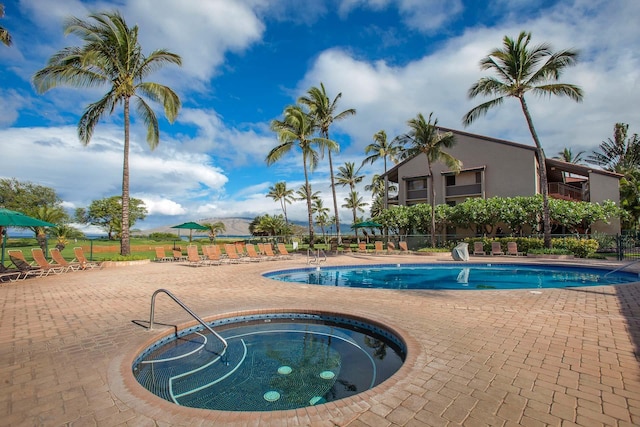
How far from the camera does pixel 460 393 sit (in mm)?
2857

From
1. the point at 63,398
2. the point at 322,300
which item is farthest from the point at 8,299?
the point at 322,300

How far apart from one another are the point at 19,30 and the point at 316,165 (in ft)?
54.7

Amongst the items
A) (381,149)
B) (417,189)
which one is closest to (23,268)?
(417,189)

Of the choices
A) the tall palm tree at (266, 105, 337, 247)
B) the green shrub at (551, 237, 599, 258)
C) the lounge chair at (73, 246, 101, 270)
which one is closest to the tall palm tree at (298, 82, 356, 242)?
the tall palm tree at (266, 105, 337, 247)

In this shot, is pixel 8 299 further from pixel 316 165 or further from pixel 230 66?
pixel 316 165

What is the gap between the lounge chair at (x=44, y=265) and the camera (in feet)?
34.4

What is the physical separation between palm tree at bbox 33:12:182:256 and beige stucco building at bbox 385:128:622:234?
67.4ft

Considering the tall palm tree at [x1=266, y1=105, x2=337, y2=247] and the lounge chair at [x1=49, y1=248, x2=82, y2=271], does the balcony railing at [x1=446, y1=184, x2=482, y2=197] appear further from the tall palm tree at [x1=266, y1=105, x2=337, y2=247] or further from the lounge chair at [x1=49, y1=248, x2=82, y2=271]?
the lounge chair at [x1=49, y1=248, x2=82, y2=271]

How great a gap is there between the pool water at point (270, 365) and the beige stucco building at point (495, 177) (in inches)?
887

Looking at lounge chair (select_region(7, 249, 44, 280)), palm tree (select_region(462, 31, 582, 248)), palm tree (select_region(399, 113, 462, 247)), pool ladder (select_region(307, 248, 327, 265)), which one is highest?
palm tree (select_region(462, 31, 582, 248))

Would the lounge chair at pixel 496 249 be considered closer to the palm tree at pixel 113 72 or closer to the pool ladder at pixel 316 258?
the pool ladder at pixel 316 258

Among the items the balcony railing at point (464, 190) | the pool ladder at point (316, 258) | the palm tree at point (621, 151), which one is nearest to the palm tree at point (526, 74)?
the balcony railing at point (464, 190)

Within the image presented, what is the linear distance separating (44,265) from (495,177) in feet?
98.5

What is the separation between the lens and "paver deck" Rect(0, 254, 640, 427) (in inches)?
101
